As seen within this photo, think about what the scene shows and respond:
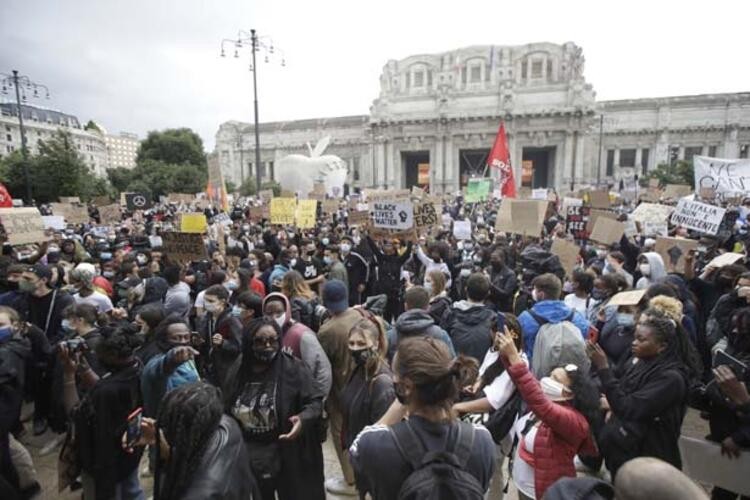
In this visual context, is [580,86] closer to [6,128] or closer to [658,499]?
[658,499]

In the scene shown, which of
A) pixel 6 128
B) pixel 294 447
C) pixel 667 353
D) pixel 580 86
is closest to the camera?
pixel 667 353

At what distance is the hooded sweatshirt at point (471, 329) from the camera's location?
337 centimetres

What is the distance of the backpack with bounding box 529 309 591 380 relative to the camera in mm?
2637

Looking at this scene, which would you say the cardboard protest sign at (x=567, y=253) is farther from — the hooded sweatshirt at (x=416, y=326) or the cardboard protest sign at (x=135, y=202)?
the cardboard protest sign at (x=135, y=202)

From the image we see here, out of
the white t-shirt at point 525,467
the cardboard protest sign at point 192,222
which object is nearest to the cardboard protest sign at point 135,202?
the cardboard protest sign at point 192,222

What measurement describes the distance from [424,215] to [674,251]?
422 centimetres

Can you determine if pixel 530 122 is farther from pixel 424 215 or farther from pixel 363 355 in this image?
pixel 363 355

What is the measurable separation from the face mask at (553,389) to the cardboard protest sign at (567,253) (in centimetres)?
449

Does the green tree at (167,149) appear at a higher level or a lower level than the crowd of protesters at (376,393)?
higher

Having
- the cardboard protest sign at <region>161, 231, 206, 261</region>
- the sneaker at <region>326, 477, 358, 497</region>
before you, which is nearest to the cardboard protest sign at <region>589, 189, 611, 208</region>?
the cardboard protest sign at <region>161, 231, 206, 261</region>

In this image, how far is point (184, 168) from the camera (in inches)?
1599

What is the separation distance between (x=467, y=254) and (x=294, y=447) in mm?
6836

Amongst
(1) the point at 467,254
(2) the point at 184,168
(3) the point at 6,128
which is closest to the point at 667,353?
(1) the point at 467,254

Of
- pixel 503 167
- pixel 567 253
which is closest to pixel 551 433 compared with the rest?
pixel 567 253
